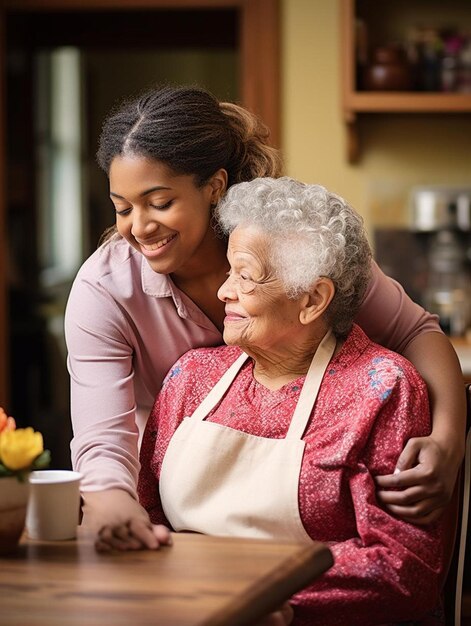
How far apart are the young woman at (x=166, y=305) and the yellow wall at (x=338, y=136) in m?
1.99

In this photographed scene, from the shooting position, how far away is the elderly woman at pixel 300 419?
5.54 ft

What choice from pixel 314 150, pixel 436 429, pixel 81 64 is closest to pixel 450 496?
pixel 436 429

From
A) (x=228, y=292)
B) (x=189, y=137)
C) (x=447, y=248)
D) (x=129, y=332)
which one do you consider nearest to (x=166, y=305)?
(x=129, y=332)

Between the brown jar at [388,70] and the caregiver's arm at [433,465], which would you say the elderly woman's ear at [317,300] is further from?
the brown jar at [388,70]

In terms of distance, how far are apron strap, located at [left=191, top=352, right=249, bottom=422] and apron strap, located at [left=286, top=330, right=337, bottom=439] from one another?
146 millimetres

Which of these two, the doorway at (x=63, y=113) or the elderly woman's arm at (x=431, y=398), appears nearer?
the elderly woman's arm at (x=431, y=398)

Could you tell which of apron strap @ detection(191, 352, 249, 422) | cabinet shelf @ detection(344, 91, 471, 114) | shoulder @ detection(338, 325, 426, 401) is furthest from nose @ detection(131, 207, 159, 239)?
cabinet shelf @ detection(344, 91, 471, 114)

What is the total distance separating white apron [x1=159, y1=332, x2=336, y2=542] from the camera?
1.75 meters

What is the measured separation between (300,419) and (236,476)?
14 centimetres

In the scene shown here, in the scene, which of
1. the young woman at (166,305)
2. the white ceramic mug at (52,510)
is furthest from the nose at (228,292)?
the white ceramic mug at (52,510)

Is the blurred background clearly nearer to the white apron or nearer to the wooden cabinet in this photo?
the wooden cabinet

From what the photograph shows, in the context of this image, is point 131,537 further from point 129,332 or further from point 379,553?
point 129,332

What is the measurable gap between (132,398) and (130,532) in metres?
0.51

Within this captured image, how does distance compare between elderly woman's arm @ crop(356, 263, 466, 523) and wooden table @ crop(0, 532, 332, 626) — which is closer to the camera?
wooden table @ crop(0, 532, 332, 626)
